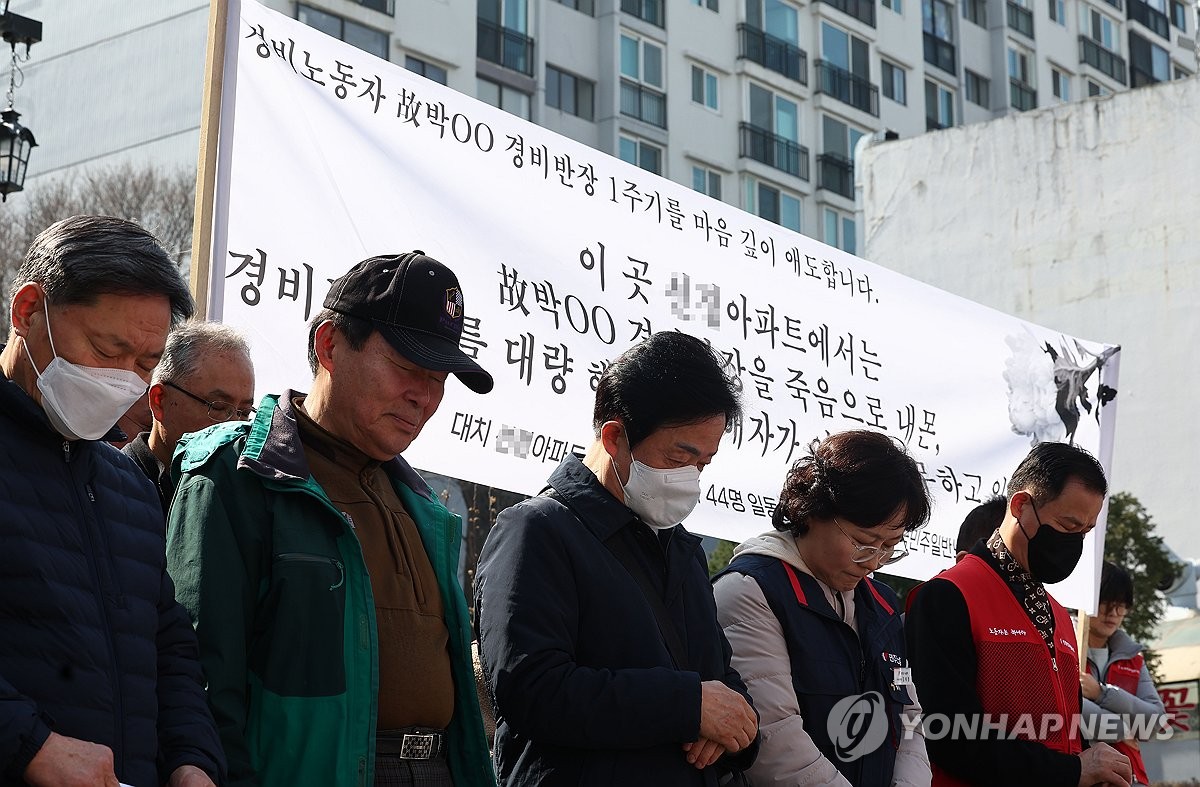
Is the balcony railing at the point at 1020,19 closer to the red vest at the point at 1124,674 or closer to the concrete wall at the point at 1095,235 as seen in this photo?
the concrete wall at the point at 1095,235

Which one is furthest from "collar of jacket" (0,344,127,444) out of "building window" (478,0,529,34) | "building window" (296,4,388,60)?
"building window" (478,0,529,34)

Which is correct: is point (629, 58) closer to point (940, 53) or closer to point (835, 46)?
point (835, 46)

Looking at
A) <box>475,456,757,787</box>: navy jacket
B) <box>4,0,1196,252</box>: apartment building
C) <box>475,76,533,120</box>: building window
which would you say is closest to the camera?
<box>475,456,757,787</box>: navy jacket

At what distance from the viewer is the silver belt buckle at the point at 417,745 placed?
2.98 metres

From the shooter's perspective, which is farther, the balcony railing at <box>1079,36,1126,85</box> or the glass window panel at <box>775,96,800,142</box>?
the balcony railing at <box>1079,36,1126,85</box>

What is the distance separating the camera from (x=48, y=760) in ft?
7.66

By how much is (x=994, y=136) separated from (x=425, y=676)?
2063cm

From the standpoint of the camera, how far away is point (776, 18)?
32.4m

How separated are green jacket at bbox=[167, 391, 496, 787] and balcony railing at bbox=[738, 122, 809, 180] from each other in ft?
92.8

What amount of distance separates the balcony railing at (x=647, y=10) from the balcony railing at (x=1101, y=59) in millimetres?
13752

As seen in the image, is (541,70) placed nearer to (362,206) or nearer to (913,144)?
(913,144)

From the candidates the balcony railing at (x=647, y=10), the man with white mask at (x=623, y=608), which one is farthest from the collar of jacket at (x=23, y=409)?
the balcony railing at (x=647, y=10)

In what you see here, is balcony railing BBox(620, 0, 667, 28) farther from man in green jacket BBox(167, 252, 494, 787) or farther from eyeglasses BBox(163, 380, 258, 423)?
man in green jacket BBox(167, 252, 494, 787)

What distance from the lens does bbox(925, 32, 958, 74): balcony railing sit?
Answer: 1428 inches
